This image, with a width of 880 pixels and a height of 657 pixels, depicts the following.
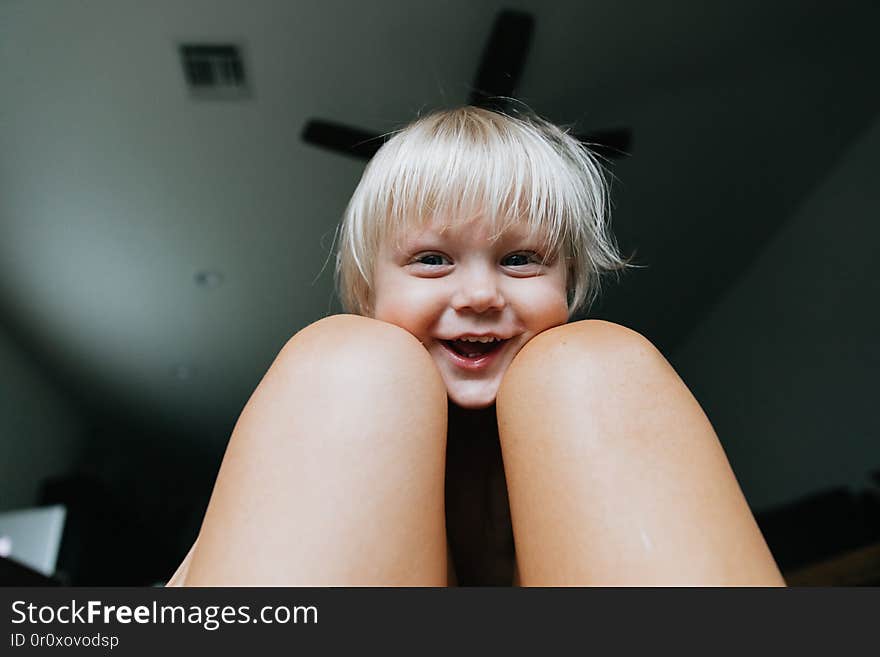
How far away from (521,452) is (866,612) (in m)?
0.19

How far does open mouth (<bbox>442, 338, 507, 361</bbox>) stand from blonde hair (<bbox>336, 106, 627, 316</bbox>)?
0.08 metres

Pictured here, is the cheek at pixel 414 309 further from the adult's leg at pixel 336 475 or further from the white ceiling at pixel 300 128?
the white ceiling at pixel 300 128

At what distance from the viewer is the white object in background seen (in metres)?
2.78

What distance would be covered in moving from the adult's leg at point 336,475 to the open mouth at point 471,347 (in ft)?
0.23

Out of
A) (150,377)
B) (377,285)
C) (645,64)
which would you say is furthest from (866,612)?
(150,377)

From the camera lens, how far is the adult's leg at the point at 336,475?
357mm

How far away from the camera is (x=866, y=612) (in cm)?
31

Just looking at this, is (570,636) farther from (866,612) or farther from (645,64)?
(645,64)

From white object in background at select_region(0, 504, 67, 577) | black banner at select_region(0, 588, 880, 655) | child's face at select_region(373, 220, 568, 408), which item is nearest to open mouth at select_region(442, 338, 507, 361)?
child's face at select_region(373, 220, 568, 408)

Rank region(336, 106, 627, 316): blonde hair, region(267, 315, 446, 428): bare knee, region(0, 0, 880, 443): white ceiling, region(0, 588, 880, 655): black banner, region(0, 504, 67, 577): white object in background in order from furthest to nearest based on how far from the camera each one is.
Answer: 1. region(0, 504, 67, 577): white object in background
2. region(0, 0, 880, 443): white ceiling
3. region(336, 106, 627, 316): blonde hair
4. region(267, 315, 446, 428): bare knee
5. region(0, 588, 880, 655): black banner

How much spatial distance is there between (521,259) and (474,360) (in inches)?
3.5

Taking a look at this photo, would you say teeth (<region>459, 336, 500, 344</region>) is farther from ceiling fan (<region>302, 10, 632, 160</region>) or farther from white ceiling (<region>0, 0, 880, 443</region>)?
white ceiling (<region>0, 0, 880, 443</region>)

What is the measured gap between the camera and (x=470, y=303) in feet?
1.60

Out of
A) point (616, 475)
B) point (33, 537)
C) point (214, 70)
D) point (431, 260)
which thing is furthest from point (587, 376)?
point (33, 537)
